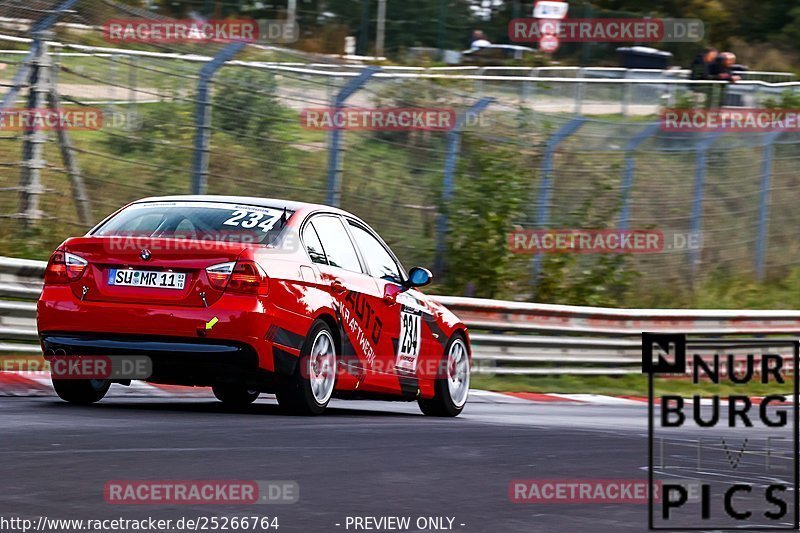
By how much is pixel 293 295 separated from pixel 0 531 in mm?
3880

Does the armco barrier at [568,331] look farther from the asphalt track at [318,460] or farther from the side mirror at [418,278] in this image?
the asphalt track at [318,460]

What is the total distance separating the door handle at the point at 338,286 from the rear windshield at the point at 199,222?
1.68 feet

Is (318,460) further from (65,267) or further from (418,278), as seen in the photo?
(418,278)

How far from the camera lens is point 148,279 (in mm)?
8711

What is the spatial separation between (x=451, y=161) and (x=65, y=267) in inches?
353

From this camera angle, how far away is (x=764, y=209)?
21.8 meters

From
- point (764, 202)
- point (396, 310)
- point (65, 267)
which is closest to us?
point (65, 267)

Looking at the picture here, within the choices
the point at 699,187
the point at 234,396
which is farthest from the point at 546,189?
the point at 234,396

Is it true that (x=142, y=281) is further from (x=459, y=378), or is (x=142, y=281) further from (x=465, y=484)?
(x=459, y=378)
